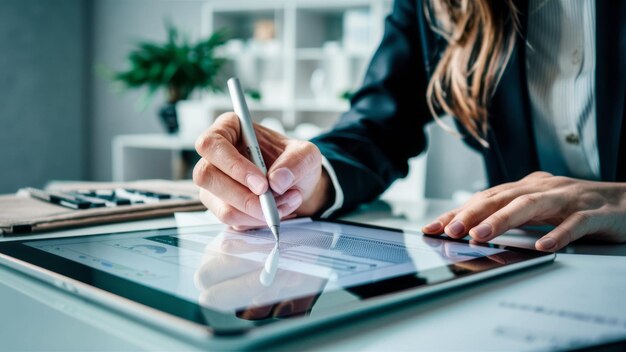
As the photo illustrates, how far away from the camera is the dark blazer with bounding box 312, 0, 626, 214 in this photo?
82 centimetres

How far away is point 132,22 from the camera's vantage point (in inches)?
169

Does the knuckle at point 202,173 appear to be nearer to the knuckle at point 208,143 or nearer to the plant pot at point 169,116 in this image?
the knuckle at point 208,143

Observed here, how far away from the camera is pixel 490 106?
3.02 ft

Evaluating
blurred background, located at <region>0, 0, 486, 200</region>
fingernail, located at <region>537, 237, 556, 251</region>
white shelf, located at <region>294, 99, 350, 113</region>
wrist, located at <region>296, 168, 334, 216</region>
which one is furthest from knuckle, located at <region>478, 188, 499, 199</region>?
white shelf, located at <region>294, 99, 350, 113</region>

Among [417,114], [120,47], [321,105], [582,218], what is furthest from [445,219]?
[120,47]

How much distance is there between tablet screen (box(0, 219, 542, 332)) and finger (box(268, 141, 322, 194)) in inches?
2.0

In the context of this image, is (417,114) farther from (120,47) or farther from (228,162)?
(120,47)

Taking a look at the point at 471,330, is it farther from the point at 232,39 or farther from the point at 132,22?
the point at 132,22

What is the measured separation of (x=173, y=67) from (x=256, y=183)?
242cm

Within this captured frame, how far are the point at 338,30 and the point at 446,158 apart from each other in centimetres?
101

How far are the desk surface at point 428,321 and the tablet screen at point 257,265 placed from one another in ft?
0.05

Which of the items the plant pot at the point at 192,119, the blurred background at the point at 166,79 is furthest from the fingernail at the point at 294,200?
the plant pot at the point at 192,119

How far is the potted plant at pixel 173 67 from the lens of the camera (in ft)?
9.36

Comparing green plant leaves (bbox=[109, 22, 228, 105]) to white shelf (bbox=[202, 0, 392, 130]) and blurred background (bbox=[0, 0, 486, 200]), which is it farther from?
white shelf (bbox=[202, 0, 392, 130])
